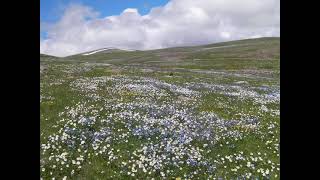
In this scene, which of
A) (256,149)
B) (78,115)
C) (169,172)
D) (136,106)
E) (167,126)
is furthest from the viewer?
(136,106)

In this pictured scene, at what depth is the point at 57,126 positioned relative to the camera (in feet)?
51.5
